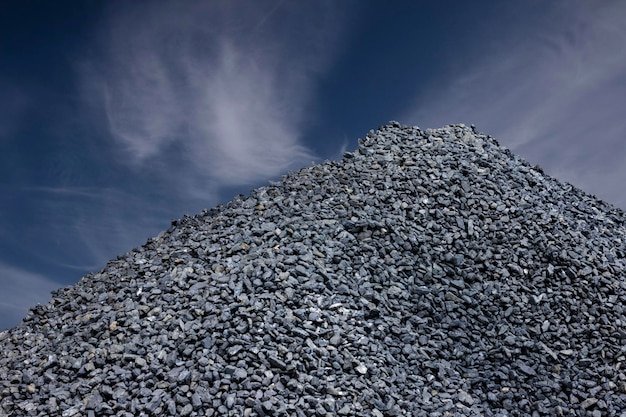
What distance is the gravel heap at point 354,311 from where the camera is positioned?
309 inches

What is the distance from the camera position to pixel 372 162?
12.8 meters

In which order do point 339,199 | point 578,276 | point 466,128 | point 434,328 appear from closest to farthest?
point 434,328 < point 578,276 < point 339,199 < point 466,128

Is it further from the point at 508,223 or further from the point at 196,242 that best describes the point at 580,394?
the point at 196,242

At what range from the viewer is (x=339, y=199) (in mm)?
11422

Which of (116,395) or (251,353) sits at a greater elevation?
Answer: (251,353)

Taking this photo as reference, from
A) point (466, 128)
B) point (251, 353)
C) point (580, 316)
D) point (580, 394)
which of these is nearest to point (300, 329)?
point (251, 353)

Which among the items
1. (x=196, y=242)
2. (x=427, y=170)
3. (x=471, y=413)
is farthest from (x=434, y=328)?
(x=196, y=242)

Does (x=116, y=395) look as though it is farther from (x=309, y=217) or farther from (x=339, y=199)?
(x=339, y=199)

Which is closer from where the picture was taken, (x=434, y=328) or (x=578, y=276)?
(x=434, y=328)

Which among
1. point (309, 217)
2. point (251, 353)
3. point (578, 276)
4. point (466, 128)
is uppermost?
point (466, 128)

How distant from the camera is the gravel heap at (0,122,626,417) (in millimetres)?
7855

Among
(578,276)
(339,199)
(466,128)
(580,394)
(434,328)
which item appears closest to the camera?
(580,394)

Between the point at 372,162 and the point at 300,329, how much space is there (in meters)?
5.50

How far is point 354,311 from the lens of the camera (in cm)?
896
